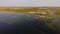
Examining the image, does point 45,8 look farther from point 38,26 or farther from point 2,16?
point 2,16

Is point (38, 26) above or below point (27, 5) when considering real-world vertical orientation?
below

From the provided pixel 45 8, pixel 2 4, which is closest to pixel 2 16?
pixel 2 4

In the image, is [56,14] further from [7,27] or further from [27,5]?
[7,27]

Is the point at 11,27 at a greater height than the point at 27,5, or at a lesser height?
lesser

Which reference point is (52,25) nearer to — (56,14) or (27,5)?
(56,14)

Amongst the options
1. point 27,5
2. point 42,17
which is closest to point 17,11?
point 27,5
